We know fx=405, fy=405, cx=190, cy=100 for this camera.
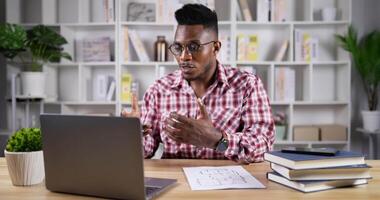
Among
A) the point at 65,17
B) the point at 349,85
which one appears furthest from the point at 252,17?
the point at 65,17

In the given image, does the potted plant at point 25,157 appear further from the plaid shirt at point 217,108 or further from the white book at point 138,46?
the white book at point 138,46

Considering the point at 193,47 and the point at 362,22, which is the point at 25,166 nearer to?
the point at 193,47

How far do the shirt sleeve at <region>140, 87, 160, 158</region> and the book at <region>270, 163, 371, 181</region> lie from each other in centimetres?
85

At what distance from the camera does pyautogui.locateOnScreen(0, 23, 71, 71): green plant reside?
301cm

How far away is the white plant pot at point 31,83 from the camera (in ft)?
10.5

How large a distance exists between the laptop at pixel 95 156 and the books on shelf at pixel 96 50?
8.52ft

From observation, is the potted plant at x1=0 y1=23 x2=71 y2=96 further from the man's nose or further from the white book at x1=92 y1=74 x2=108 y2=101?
the man's nose

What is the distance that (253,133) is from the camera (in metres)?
1.66

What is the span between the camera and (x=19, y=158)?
1089 millimetres

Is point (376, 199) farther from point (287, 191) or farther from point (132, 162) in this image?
point (132, 162)

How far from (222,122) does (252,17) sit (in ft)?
6.68

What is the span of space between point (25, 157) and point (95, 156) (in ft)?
0.85

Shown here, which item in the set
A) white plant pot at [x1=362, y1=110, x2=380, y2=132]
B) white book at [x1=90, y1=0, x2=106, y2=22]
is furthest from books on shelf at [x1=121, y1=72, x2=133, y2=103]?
white plant pot at [x1=362, y1=110, x2=380, y2=132]

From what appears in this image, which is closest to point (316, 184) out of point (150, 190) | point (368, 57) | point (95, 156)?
point (150, 190)
